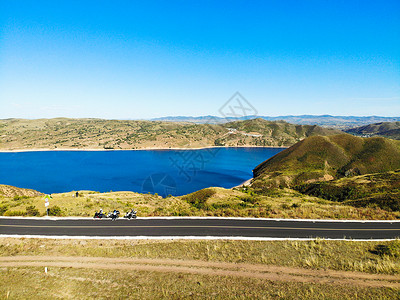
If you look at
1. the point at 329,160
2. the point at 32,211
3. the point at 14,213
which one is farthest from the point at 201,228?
the point at 329,160

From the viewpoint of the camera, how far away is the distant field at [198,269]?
45.9 ft

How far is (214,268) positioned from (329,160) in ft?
305

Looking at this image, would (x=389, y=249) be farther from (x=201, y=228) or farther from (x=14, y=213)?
(x=14, y=213)

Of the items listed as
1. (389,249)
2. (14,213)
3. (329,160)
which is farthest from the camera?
(329,160)

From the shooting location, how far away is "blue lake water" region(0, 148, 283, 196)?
95.8 m

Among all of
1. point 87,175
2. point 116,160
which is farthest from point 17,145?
point 87,175

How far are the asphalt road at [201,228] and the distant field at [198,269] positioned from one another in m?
1.86

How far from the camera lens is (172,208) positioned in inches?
1283

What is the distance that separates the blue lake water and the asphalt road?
5788 centimetres

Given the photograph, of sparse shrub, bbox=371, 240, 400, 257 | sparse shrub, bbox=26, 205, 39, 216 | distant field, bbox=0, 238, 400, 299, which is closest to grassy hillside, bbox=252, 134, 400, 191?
sparse shrub, bbox=371, 240, 400, 257

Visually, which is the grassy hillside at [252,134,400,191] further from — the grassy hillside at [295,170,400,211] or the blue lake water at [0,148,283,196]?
the blue lake water at [0,148,283,196]

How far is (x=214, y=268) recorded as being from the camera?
16578mm

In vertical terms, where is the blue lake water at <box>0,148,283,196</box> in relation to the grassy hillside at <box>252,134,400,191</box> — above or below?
below

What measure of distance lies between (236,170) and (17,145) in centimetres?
20219
